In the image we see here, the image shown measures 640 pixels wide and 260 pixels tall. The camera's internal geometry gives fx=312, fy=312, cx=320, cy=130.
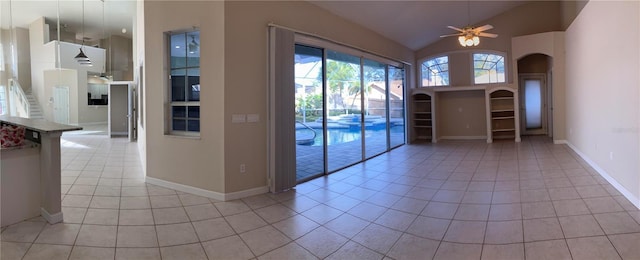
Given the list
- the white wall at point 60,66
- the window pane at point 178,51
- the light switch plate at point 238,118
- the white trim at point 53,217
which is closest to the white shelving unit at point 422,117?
the light switch plate at point 238,118

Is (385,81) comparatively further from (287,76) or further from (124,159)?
(124,159)

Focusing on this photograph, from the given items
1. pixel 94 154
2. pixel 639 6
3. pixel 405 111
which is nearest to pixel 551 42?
pixel 405 111

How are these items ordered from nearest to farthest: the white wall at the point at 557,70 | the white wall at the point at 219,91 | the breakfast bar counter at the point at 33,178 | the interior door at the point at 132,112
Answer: the breakfast bar counter at the point at 33,178 → the white wall at the point at 219,91 → the white wall at the point at 557,70 → the interior door at the point at 132,112

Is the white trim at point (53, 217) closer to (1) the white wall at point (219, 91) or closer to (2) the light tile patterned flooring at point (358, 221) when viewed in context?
(2) the light tile patterned flooring at point (358, 221)

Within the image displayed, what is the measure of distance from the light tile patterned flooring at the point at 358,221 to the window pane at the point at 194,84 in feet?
4.09

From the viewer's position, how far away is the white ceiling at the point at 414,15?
5430 millimetres

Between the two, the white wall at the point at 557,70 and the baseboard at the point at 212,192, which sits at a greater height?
the white wall at the point at 557,70

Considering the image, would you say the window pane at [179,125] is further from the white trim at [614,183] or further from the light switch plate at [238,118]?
the white trim at [614,183]

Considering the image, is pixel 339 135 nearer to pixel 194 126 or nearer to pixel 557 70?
pixel 194 126

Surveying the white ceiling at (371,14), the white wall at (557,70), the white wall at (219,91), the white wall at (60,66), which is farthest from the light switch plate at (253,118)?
the white wall at (60,66)

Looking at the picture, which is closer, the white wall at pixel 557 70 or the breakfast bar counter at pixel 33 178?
the breakfast bar counter at pixel 33 178

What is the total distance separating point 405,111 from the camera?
8625 mm

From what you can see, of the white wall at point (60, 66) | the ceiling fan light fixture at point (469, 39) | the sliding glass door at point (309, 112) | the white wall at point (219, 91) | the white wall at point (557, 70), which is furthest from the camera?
the white wall at point (60, 66)

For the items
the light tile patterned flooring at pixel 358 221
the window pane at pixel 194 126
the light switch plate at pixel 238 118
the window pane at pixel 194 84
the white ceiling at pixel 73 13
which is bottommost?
the light tile patterned flooring at pixel 358 221
